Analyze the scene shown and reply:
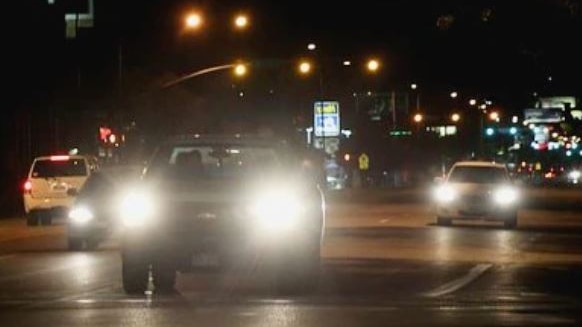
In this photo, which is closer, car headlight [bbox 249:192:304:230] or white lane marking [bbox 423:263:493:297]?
car headlight [bbox 249:192:304:230]

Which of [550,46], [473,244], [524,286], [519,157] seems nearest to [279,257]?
[524,286]

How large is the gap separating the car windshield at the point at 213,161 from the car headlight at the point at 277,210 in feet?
2.06

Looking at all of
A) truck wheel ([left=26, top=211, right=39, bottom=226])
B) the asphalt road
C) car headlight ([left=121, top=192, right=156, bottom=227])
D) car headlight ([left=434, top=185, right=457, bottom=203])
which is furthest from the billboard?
car headlight ([left=121, top=192, right=156, bottom=227])

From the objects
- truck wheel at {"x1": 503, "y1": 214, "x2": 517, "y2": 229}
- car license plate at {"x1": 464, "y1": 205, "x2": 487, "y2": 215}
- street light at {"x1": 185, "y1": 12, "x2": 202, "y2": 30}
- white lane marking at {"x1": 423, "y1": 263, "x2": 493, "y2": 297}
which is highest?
street light at {"x1": 185, "y1": 12, "x2": 202, "y2": 30}

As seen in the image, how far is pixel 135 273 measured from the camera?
58.5 feet

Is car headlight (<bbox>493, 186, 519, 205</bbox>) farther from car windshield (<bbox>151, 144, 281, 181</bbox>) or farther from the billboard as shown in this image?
the billboard

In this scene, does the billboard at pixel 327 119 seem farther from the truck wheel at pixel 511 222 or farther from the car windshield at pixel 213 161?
the car windshield at pixel 213 161

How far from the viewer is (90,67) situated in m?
78.8

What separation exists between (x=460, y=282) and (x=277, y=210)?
13.1 ft

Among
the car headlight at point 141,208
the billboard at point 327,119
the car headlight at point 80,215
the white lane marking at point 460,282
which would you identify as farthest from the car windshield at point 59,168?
the billboard at point 327,119

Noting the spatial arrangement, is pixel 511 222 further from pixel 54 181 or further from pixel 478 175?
pixel 54 181

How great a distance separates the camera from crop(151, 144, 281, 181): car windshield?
17.8m

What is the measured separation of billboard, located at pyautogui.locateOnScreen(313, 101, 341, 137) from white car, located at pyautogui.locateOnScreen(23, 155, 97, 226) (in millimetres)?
44887

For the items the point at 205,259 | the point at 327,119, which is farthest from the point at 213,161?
the point at 327,119
